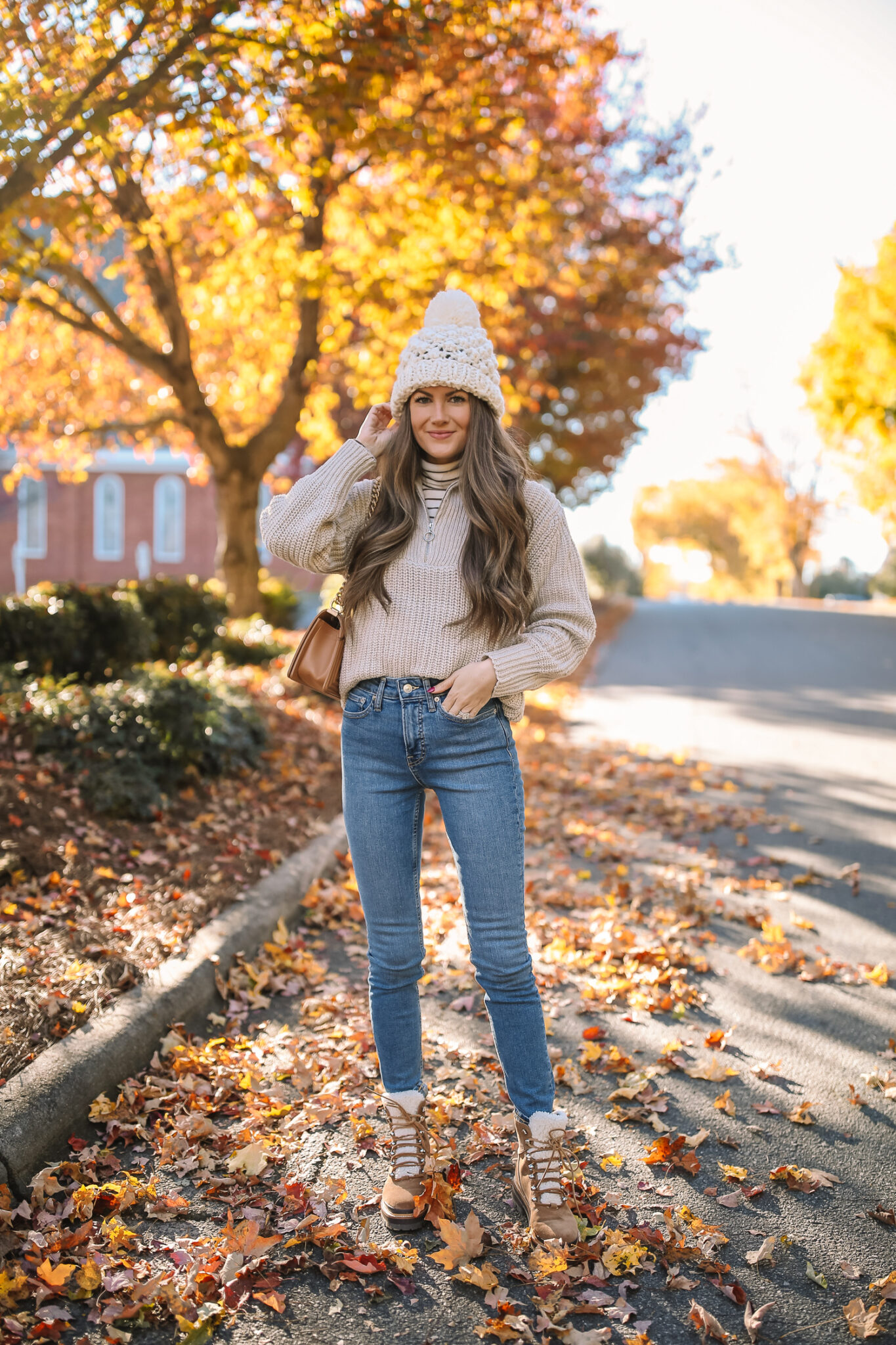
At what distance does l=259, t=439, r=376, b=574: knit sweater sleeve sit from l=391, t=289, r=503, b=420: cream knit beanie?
20 centimetres

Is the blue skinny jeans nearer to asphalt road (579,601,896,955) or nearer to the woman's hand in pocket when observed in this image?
the woman's hand in pocket

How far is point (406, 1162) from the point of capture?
8.51ft

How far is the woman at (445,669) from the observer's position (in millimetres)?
2486

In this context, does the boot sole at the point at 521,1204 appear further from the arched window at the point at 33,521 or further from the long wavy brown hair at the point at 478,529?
the arched window at the point at 33,521

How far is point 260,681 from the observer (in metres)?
8.87

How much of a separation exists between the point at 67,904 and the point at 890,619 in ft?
75.3

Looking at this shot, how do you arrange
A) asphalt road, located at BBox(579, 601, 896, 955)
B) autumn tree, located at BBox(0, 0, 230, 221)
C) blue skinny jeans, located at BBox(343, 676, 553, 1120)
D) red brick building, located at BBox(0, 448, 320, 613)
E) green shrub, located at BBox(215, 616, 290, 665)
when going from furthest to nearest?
red brick building, located at BBox(0, 448, 320, 613) < green shrub, located at BBox(215, 616, 290, 665) < asphalt road, located at BBox(579, 601, 896, 955) < autumn tree, located at BBox(0, 0, 230, 221) < blue skinny jeans, located at BBox(343, 676, 553, 1120)

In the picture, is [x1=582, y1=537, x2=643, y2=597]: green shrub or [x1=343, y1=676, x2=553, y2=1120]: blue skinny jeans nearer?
[x1=343, y1=676, x2=553, y2=1120]: blue skinny jeans

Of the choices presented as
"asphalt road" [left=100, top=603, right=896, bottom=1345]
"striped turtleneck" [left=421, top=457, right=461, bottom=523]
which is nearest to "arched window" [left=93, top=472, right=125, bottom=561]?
"asphalt road" [left=100, top=603, right=896, bottom=1345]

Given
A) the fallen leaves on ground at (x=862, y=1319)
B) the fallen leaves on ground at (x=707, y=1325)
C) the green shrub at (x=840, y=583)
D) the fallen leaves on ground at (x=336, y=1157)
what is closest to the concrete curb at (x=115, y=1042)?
the fallen leaves on ground at (x=336, y=1157)

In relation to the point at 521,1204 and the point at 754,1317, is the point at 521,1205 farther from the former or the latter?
the point at 754,1317

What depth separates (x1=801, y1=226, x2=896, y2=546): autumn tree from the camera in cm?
1733

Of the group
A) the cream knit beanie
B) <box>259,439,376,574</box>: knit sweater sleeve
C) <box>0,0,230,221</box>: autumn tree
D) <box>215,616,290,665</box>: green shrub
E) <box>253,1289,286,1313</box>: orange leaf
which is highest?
<box>0,0,230,221</box>: autumn tree

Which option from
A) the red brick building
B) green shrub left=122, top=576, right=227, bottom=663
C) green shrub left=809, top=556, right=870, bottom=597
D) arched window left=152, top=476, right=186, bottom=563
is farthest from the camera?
green shrub left=809, top=556, right=870, bottom=597
